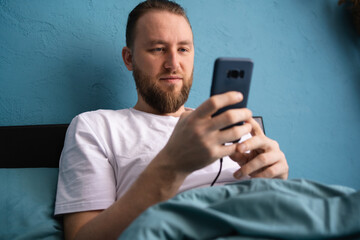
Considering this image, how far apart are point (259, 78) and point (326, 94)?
460 millimetres

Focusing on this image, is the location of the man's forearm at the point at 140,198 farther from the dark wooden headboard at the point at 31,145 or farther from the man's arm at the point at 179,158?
the dark wooden headboard at the point at 31,145

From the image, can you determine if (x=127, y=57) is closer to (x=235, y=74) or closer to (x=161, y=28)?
(x=161, y=28)

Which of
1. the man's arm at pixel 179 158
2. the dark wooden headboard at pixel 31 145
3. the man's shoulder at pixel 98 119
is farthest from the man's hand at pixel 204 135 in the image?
the dark wooden headboard at pixel 31 145

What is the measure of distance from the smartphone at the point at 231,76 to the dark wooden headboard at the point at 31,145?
0.60 m

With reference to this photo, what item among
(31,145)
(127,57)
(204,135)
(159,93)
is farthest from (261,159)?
(31,145)

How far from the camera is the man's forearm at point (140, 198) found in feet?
1.80

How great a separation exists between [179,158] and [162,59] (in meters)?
0.46

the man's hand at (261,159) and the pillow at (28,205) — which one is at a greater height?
the man's hand at (261,159)

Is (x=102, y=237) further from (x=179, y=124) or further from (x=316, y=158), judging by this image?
(x=316, y=158)

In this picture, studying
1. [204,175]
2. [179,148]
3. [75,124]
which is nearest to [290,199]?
[179,148]

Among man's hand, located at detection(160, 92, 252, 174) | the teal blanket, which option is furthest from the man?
the teal blanket

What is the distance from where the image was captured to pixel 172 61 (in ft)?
2.83

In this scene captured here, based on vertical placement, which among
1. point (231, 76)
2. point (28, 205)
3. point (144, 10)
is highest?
point (144, 10)

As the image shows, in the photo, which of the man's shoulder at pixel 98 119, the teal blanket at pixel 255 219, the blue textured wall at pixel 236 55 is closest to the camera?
the teal blanket at pixel 255 219
